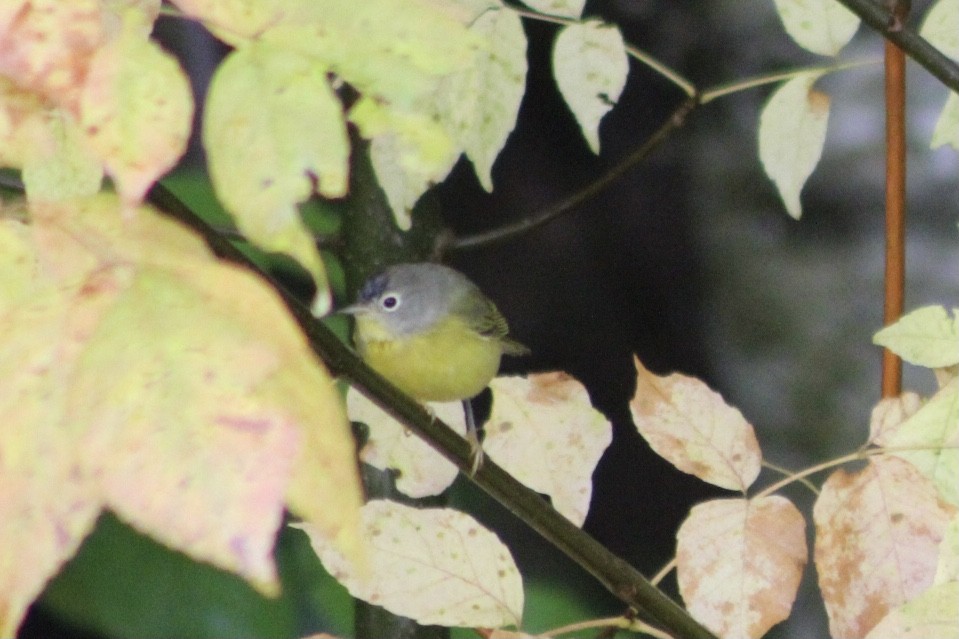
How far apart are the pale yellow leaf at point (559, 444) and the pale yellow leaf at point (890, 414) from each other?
0.14 m

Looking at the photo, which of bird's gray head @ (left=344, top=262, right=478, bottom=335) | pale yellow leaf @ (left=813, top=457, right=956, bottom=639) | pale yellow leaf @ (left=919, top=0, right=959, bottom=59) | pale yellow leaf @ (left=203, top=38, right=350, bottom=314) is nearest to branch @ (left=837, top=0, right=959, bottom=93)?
pale yellow leaf @ (left=919, top=0, right=959, bottom=59)

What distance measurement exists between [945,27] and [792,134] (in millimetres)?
94

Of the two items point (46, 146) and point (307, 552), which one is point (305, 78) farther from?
point (307, 552)

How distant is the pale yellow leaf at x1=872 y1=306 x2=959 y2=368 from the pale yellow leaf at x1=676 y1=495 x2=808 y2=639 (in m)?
0.10

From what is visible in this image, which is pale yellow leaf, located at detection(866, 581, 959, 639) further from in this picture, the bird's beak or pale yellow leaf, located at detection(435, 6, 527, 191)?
the bird's beak

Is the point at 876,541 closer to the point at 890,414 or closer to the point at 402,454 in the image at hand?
the point at 890,414

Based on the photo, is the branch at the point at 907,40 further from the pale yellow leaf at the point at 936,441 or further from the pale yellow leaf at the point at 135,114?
the pale yellow leaf at the point at 135,114

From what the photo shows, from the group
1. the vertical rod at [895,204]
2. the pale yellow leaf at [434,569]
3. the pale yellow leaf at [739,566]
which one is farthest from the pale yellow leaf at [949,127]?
the pale yellow leaf at [434,569]

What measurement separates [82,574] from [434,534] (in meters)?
1.10

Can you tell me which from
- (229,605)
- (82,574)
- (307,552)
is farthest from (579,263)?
(82,574)

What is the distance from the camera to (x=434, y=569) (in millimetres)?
532

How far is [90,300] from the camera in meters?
0.31

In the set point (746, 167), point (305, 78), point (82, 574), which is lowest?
point (82, 574)

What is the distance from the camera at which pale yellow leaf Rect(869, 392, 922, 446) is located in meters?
0.55
